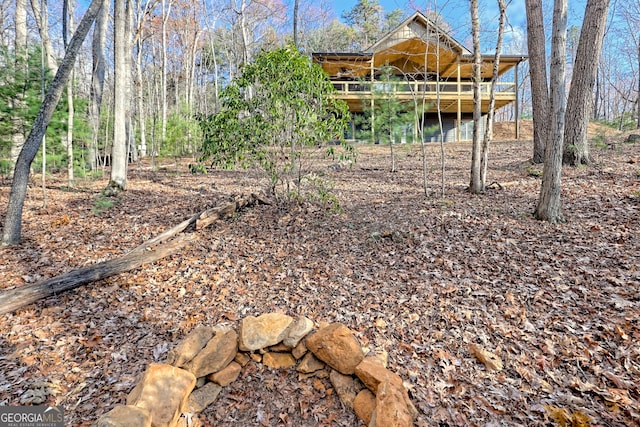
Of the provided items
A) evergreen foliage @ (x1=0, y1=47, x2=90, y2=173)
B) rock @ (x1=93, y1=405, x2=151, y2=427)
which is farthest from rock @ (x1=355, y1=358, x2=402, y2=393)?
evergreen foliage @ (x1=0, y1=47, x2=90, y2=173)

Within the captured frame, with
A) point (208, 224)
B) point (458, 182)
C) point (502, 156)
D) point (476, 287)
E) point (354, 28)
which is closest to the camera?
point (476, 287)

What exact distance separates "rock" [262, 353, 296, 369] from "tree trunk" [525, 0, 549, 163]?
7.83m

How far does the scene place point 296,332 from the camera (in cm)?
268

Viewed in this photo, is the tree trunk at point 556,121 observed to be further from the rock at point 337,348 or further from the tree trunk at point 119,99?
the tree trunk at point 119,99

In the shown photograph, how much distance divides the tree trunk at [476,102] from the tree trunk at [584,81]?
275 cm

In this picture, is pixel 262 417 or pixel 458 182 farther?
pixel 458 182

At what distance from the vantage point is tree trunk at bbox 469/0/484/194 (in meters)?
5.59

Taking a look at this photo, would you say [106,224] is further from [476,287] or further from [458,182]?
[458,182]

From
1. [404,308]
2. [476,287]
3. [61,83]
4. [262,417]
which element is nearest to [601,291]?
[476,287]

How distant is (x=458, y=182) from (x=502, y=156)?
4593 millimetres

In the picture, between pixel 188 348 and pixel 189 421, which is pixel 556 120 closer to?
pixel 188 348

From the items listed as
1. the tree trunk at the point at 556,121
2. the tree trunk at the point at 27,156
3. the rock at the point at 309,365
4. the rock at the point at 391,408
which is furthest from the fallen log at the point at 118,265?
the tree trunk at the point at 556,121

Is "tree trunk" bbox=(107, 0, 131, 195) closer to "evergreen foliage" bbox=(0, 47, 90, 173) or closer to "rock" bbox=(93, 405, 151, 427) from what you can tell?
"evergreen foliage" bbox=(0, 47, 90, 173)

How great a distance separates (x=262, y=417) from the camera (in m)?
2.29
